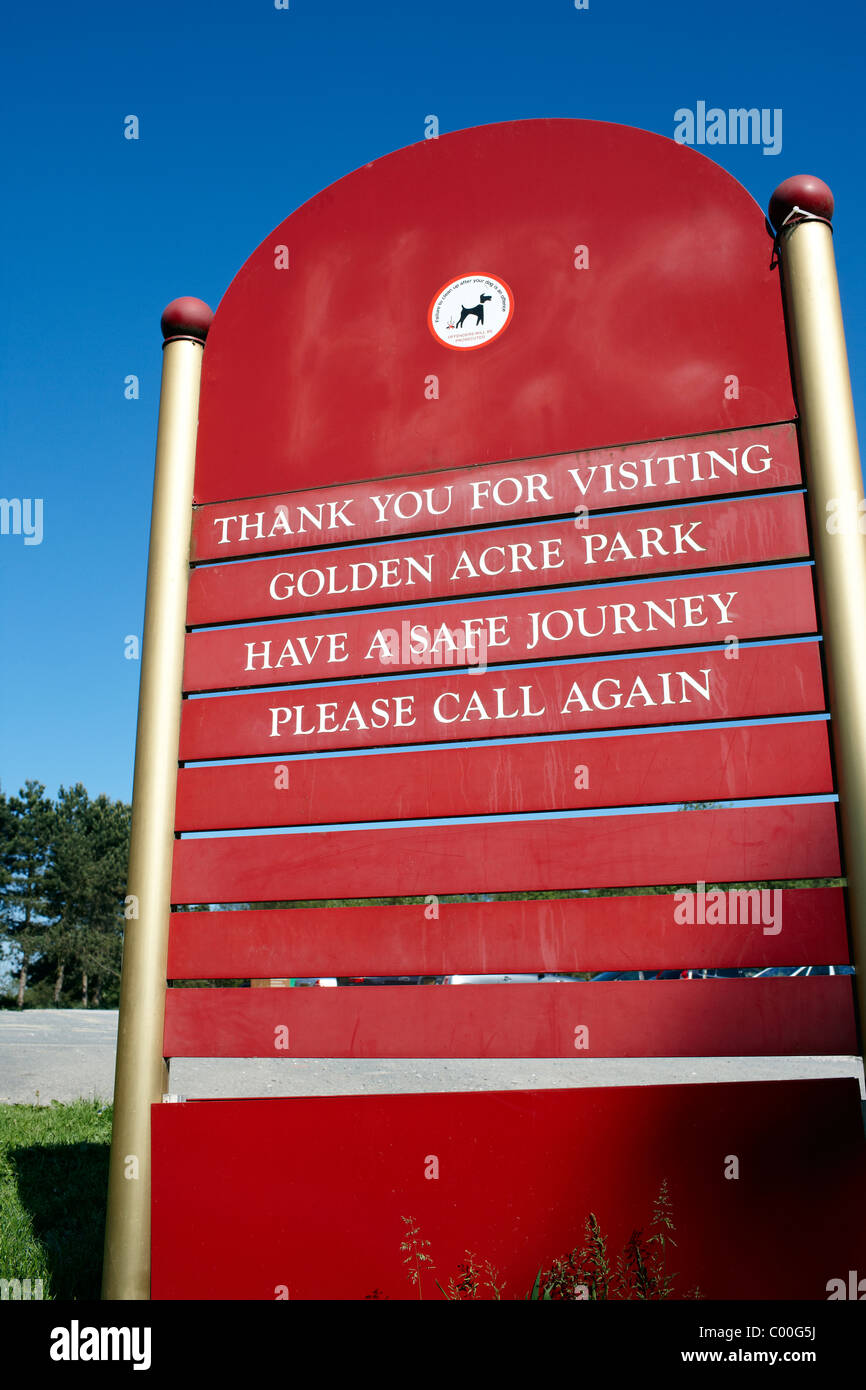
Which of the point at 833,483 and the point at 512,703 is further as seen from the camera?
the point at 512,703

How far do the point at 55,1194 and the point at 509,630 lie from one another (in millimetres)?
5085

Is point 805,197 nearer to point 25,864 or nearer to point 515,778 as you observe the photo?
point 515,778

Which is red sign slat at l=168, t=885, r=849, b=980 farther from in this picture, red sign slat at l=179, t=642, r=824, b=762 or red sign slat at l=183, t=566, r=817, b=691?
red sign slat at l=183, t=566, r=817, b=691

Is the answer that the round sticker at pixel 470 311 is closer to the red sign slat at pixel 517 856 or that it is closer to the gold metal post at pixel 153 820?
the gold metal post at pixel 153 820

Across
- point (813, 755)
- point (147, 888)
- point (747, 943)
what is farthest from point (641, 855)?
point (147, 888)

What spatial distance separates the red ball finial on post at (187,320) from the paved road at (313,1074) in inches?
294

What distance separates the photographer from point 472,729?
4430mm

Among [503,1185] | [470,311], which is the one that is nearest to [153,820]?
[503,1185]

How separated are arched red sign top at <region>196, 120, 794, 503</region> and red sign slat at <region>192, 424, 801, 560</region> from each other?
3.1 inches

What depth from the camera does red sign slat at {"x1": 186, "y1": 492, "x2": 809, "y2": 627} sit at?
14.2ft

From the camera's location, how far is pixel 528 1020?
4.05m

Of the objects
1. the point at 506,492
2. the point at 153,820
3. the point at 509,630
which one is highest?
the point at 506,492

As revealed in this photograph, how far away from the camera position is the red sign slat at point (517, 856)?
3992 mm

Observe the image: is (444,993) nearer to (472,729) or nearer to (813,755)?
(472,729)
